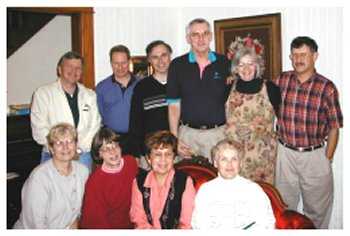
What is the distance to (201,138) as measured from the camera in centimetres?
279

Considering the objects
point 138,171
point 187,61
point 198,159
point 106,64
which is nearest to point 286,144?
point 198,159

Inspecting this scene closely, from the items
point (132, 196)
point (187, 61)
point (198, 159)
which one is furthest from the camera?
point (187, 61)

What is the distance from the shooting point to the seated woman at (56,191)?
7.64 feet

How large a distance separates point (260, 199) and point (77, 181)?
998 mm

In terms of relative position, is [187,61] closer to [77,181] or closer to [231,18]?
[77,181]

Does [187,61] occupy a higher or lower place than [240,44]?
lower

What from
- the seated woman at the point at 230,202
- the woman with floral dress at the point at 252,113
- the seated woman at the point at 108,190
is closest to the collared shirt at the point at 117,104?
the seated woman at the point at 108,190

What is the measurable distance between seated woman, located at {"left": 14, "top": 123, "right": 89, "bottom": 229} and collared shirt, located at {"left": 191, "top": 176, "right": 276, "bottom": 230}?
0.70 m

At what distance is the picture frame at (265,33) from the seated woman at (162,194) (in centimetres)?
172

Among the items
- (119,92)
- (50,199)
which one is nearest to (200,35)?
(119,92)

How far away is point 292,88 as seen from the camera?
2801 mm

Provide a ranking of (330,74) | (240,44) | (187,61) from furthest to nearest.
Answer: (240,44) < (330,74) < (187,61)

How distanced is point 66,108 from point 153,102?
1.92 ft

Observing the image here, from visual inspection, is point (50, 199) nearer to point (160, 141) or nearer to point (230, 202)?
point (160, 141)
